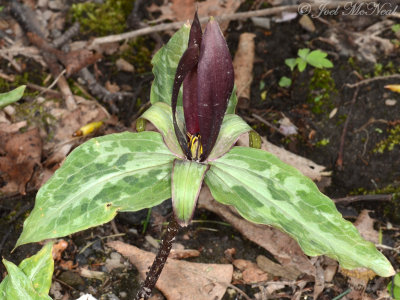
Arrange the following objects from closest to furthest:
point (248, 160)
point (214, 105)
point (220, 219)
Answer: point (214, 105), point (248, 160), point (220, 219)

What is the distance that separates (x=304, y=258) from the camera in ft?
7.75

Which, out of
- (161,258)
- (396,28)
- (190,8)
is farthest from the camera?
(190,8)

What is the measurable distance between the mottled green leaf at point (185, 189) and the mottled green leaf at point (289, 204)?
11 cm

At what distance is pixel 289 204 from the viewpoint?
170cm

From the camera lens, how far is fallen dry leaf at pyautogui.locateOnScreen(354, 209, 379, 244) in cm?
246

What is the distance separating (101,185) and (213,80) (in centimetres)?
55

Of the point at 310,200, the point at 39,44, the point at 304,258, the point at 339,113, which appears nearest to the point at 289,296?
the point at 304,258

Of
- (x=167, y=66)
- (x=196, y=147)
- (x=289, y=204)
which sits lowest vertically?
(x=289, y=204)

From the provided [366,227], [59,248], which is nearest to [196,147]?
[59,248]

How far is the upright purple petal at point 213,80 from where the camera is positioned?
1521 mm

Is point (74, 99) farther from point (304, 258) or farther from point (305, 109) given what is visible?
point (304, 258)

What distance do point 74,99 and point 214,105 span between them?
65.3 inches

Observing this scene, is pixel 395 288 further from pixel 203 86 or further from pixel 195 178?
pixel 203 86

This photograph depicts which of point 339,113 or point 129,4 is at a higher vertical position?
point 129,4
